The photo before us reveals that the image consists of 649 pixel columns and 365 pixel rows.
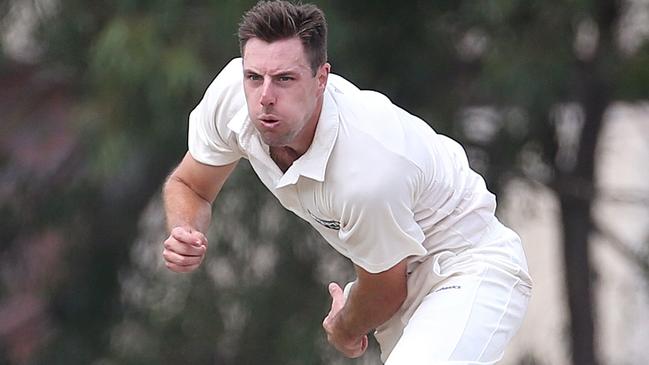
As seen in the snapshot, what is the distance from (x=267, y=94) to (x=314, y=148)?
0.24 m

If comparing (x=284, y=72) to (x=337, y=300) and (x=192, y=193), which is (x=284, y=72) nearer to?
(x=192, y=193)

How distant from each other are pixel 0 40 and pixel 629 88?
13.1ft

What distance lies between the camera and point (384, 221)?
182 inches

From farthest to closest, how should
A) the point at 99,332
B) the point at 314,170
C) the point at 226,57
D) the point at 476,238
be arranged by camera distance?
1. the point at 99,332
2. the point at 226,57
3. the point at 476,238
4. the point at 314,170

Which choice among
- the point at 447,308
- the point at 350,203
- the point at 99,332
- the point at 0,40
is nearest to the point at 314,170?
the point at 350,203

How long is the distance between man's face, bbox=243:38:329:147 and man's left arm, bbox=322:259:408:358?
58 centimetres

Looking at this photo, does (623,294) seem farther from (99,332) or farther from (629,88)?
(99,332)

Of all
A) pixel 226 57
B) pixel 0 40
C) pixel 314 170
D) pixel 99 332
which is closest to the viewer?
pixel 314 170

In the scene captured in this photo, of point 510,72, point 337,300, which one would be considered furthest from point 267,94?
point 510,72

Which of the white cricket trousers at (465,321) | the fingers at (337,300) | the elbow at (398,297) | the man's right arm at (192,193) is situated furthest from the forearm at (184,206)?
the white cricket trousers at (465,321)

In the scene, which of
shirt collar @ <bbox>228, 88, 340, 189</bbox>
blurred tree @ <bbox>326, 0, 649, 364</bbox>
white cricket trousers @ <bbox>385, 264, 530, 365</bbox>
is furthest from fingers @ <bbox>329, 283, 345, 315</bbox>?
blurred tree @ <bbox>326, 0, 649, 364</bbox>

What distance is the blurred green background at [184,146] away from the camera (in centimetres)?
970

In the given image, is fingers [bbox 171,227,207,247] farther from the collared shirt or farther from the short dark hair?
the short dark hair

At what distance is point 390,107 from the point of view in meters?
4.77
